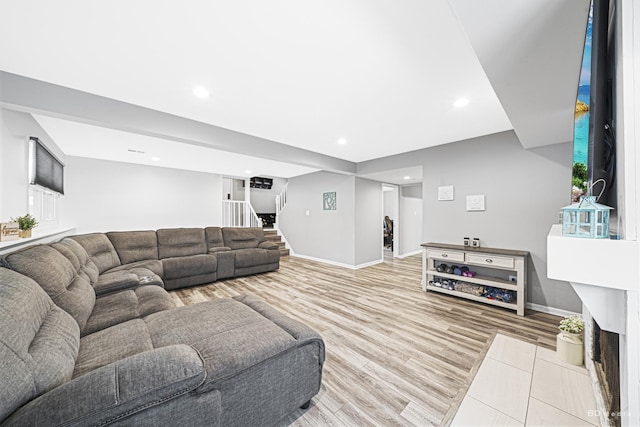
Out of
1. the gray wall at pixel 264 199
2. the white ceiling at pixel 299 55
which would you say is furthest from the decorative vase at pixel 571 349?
the gray wall at pixel 264 199

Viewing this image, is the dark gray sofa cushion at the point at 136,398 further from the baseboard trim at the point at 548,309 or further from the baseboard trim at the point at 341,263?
the baseboard trim at the point at 341,263

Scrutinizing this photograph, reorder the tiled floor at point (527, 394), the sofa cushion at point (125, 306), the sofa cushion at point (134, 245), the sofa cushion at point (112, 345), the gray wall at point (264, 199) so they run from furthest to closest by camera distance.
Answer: the gray wall at point (264, 199) → the sofa cushion at point (134, 245) → the sofa cushion at point (125, 306) → the tiled floor at point (527, 394) → the sofa cushion at point (112, 345)

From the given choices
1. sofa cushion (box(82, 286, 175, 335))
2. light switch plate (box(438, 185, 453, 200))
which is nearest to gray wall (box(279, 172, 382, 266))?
light switch plate (box(438, 185, 453, 200))

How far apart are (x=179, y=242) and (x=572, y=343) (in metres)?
5.24

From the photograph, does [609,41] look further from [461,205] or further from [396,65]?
[461,205]

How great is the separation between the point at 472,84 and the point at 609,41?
119 cm

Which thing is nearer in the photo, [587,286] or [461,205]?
[587,286]

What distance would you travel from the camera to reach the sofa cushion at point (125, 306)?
5.44 feet

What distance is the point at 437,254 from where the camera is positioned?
351 centimetres

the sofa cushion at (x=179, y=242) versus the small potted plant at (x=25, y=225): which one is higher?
the small potted plant at (x=25, y=225)

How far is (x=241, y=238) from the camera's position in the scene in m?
5.19

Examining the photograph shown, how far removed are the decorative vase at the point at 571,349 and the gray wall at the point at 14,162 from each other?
5000 mm

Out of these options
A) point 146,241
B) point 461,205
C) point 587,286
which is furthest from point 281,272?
point 587,286

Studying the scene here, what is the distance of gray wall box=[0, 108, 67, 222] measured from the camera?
2.18 m
